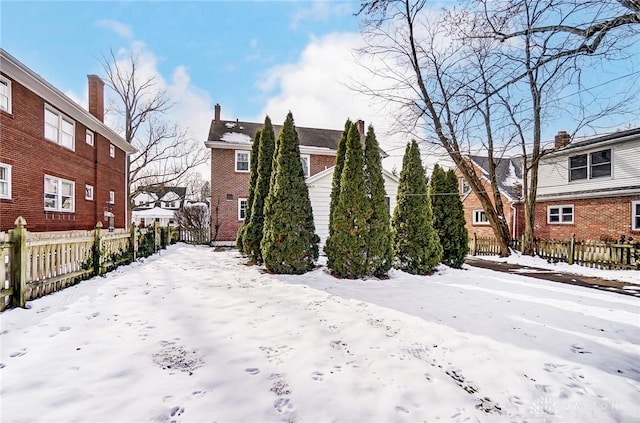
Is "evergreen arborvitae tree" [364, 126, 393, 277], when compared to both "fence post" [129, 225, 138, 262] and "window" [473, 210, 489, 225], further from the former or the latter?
"window" [473, 210, 489, 225]

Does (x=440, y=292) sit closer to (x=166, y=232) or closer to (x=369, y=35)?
(x=369, y=35)

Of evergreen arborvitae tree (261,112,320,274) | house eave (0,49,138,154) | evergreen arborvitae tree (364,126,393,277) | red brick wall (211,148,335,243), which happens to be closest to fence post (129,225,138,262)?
evergreen arborvitae tree (261,112,320,274)

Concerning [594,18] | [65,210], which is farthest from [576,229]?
[65,210]

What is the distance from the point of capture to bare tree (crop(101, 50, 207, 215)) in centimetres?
2244

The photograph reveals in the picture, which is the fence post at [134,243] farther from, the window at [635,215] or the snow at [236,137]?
the window at [635,215]

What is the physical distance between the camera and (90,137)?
47.9ft

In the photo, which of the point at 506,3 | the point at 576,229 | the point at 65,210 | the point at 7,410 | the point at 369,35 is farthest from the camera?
the point at 576,229

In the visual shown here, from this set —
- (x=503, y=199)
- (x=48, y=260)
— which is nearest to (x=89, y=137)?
(x=48, y=260)

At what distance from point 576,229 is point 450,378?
53.5ft

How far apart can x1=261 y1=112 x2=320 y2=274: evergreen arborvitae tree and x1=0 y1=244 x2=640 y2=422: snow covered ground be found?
1.96 metres

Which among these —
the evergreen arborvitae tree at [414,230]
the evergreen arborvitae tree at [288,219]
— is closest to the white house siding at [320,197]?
the evergreen arborvitae tree at [414,230]

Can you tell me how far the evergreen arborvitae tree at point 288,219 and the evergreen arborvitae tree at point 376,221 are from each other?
5.25ft

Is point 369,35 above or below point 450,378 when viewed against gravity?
above

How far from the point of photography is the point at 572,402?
2.60m
